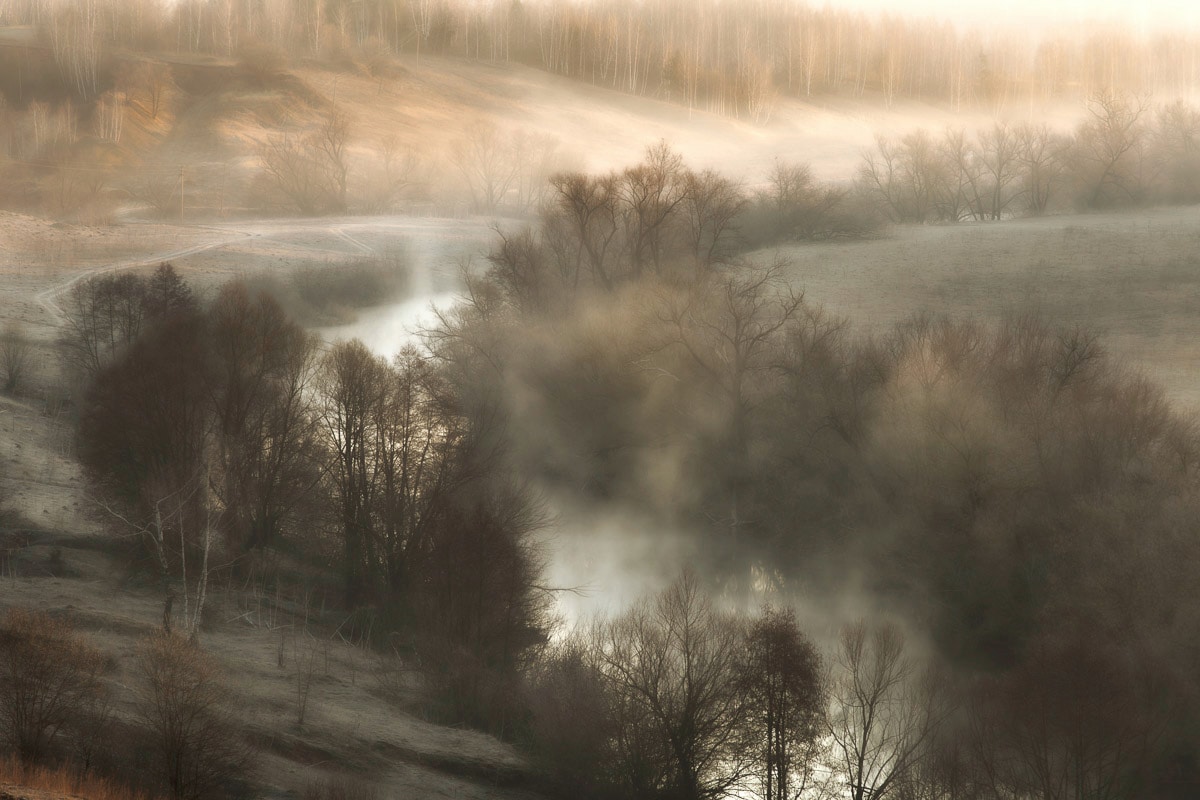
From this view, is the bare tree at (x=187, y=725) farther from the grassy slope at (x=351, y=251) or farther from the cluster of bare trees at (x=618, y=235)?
the cluster of bare trees at (x=618, y=235)

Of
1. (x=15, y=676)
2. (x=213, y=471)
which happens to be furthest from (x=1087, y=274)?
(x=15, y=676)

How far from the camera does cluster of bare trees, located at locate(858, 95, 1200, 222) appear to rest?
7069 centimetres

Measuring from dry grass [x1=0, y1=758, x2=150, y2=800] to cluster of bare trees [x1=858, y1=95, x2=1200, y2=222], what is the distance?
6398 centimetres

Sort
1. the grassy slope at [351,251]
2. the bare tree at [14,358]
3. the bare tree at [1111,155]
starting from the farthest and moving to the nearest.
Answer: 1. the bare tree at [1111,155]
2. the bare tree at [14,358]
3. the grassy slope at [351,251]

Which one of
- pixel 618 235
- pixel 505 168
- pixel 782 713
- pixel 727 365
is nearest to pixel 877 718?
pixel 782 713

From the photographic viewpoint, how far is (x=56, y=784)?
60.5 ft

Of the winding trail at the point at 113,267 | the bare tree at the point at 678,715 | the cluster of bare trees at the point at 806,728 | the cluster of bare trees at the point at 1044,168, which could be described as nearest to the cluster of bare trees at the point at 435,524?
the cluster of bare trees at the point at 806,728

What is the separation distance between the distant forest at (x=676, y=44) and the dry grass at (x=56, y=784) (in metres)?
97.5

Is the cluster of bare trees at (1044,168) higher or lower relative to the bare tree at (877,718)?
higher

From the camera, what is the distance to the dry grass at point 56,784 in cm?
1731

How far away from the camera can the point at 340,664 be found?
29391 millimetres

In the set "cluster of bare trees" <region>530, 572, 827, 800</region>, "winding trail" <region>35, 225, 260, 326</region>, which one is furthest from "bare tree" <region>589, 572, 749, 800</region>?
"winding trail" <region>35, 225, 260, 326</region>

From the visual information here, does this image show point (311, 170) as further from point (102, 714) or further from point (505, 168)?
point (102, 714)

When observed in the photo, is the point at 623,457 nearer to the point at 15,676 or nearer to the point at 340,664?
the point at 340,664
